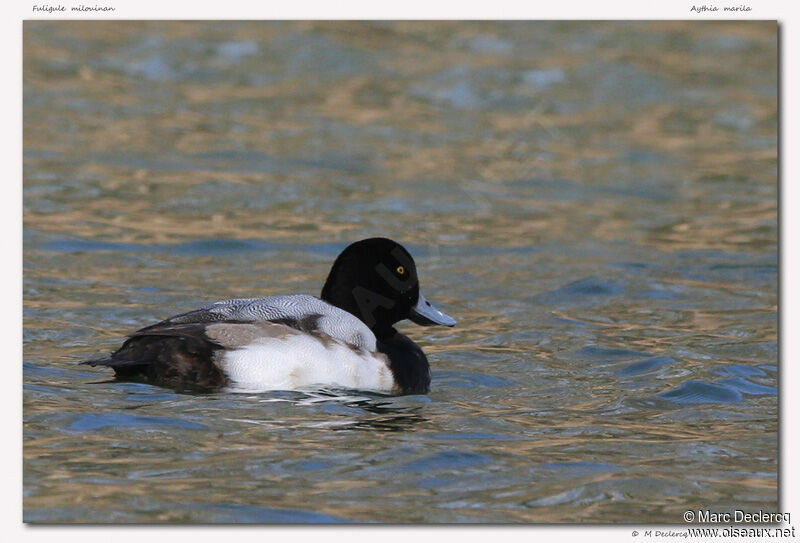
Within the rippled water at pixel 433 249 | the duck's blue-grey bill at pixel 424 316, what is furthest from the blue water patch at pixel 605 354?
the duck's blue-grey bill at pixel 424 316

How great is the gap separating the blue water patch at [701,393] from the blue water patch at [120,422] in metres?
2.57

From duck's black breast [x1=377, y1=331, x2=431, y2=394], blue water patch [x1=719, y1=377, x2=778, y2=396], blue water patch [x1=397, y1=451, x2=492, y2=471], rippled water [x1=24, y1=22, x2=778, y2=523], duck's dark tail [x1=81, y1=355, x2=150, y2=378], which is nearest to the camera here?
rippled water [x1=24, y1=22, x2=778, y2=523]

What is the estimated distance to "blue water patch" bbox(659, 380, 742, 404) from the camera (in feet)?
25.7

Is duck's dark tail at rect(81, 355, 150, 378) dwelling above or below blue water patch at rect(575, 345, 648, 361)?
above

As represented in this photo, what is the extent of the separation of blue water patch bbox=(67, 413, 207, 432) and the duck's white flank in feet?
1.83

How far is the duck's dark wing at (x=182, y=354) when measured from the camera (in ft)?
24.0

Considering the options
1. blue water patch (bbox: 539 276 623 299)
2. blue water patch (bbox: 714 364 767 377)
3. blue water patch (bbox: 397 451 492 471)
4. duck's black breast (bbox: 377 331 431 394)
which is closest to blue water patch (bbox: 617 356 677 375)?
blue water patch (bbox: 714 364 767 377)

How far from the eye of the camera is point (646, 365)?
8484 mm

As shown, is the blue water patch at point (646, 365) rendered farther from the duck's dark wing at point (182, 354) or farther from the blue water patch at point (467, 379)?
the duck's dark wing at point (182, 354)

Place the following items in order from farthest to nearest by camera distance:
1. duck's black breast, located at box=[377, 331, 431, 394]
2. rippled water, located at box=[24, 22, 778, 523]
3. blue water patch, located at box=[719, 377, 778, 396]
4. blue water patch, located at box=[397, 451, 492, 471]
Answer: blue water patch, located at box=[719, 377, 778, 396] < duck's black breast, located at box=[377, 331, 431, 394] < blue water patch, located at box=[397, 451, 492, 471] < rippled water, located at box=[24, 22, 778, 523]

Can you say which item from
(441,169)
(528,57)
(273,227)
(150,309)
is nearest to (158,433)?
(150,309)

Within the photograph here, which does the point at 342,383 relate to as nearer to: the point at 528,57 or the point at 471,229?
the point at 471,229

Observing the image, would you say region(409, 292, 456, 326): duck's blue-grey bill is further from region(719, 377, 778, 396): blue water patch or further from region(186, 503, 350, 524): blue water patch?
region(186, 503, 350, 524): blue water patch

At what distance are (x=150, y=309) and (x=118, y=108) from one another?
5.67 m
